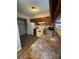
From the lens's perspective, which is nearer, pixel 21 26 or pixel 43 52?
pixel 43 52

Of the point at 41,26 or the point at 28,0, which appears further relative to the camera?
the point at 41,26

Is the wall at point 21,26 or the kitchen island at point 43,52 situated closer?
the kitchen island at point 43,52

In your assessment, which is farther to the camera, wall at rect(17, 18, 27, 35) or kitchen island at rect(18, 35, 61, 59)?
wall at rect(17, 18, 27, 35)

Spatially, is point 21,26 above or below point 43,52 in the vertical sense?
above
